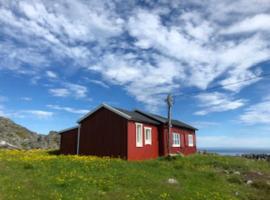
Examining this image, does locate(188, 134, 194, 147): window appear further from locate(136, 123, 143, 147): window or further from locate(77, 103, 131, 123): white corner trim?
A: locate(77, 103, 131, 123): white corner trim

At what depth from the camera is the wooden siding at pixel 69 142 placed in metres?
34.5

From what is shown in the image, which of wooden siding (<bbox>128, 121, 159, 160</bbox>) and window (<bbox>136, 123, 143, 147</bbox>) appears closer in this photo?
wooden siding (<bbox>128, 121, 159, 160</bbox>)

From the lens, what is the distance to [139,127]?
31391 millimetres

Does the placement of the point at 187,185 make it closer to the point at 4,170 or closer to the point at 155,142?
the point at 4,170

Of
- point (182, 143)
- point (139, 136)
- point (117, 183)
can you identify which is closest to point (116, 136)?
point (139, 136)

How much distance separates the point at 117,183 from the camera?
16.6 meters

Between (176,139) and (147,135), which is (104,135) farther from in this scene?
(176,139)

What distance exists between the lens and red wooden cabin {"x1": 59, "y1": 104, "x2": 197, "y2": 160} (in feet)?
96.9

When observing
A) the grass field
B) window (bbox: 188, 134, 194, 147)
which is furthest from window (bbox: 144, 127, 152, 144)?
window (bbox: 188, 134, 194, 147)

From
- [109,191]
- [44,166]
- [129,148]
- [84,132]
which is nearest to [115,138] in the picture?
[129,148]

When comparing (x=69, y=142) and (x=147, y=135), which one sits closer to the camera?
(x=147, y=135)

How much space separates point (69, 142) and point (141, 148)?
9.20 metres

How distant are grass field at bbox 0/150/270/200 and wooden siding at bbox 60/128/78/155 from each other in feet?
41.5

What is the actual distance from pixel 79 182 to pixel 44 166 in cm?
546
